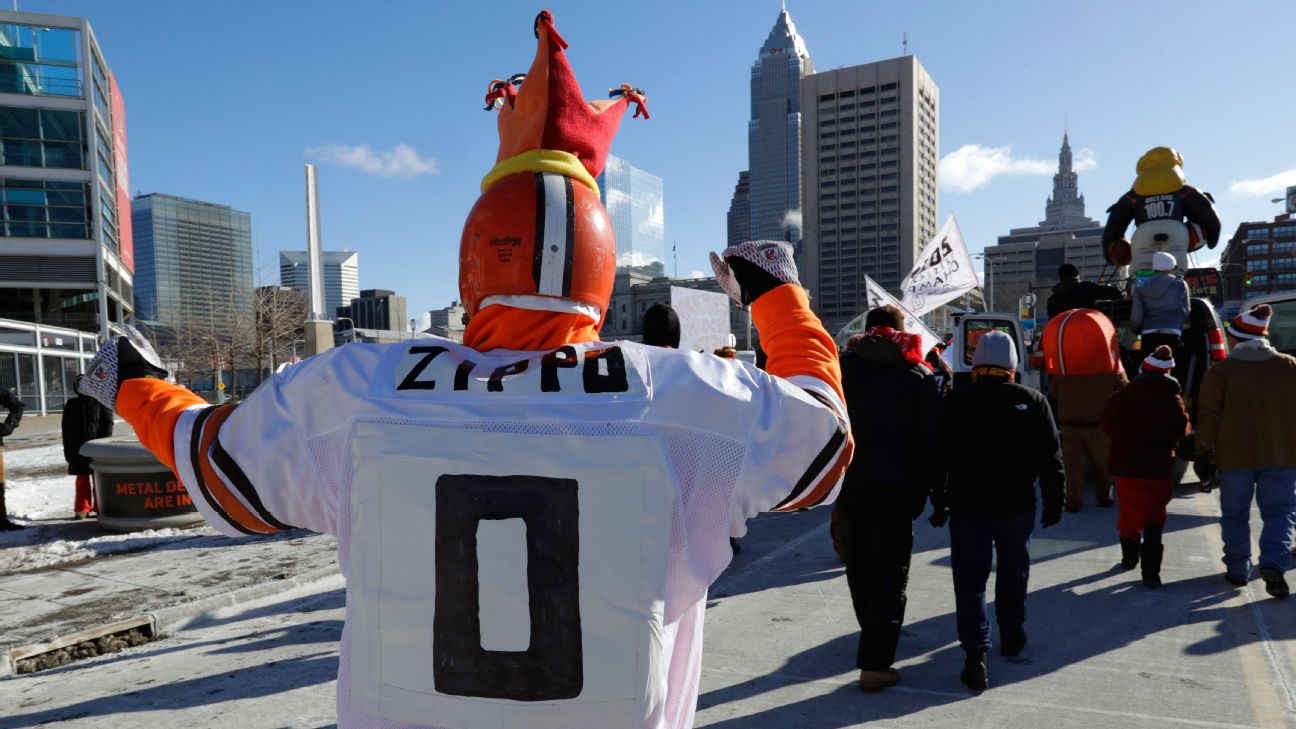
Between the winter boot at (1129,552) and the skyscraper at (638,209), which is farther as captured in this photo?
the skyscraper at (638,209)

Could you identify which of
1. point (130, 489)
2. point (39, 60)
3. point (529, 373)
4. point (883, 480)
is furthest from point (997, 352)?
point (39, 60)

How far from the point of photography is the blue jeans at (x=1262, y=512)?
Result: 5.38m

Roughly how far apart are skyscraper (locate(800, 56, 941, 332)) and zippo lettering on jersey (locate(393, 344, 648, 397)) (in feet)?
366

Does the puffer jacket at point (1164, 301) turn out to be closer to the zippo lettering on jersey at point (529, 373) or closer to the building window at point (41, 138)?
the zippo lettering on jersey at point (529, 373)

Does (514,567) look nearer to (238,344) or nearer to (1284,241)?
(238,344)

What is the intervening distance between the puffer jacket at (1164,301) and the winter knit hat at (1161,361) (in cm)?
288

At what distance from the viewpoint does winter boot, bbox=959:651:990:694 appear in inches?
160

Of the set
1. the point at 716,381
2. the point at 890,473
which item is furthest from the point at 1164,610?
the point at 716,381

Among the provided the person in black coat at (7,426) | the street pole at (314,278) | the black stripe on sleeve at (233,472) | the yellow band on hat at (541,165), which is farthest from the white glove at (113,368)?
the person in black coat at (7,426)

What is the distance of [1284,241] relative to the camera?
128 metres

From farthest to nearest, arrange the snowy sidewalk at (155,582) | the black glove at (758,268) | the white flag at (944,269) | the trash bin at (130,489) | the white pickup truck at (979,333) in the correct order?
the white pickup truck at (979,333), the white flag at (944,269), the trash bin at (130,489), the snowy sidewalk at (155,582), the black glove at (758,268)

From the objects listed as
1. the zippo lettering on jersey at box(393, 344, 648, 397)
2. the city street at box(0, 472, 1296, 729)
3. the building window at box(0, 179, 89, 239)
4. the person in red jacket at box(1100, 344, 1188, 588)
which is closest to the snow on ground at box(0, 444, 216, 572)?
the city street at box(0, 472, 1296, 729)

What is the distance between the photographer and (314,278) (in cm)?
1017

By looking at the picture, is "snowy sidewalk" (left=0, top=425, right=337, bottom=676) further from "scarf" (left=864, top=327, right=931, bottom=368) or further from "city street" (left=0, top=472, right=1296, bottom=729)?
"scarf" (left=864, top=327, right=931, bottom=368)
